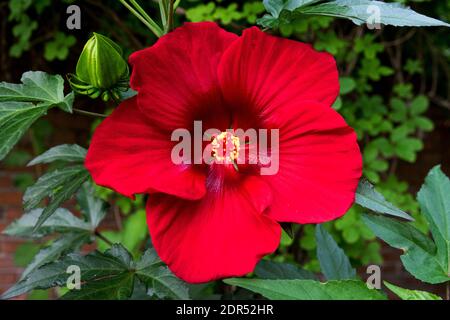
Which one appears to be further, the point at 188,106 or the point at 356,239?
A: the point at 356,239

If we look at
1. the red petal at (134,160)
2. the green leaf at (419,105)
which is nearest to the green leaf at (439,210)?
the red petal at (134,160)

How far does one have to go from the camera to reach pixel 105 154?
20.5 inches

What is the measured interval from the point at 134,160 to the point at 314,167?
17 cm

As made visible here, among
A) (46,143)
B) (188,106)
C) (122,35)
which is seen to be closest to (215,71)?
(188,106)

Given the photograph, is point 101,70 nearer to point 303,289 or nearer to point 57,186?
point 57,186

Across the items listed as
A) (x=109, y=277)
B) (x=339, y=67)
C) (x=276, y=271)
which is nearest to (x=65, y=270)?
(x=109, y=277)

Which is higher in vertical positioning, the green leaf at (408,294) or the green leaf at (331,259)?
the green leaf at (331,259)

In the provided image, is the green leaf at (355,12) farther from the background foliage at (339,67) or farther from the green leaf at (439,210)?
the background foliage at (339,67)

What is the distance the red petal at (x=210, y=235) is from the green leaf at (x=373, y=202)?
0.09 meters

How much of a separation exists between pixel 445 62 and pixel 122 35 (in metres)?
0.93

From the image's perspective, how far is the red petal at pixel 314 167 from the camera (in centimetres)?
52

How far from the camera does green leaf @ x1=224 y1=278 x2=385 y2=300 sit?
18.1 inches

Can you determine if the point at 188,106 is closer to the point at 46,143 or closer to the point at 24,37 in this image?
the point at 24,37

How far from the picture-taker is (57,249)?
2.67ft
